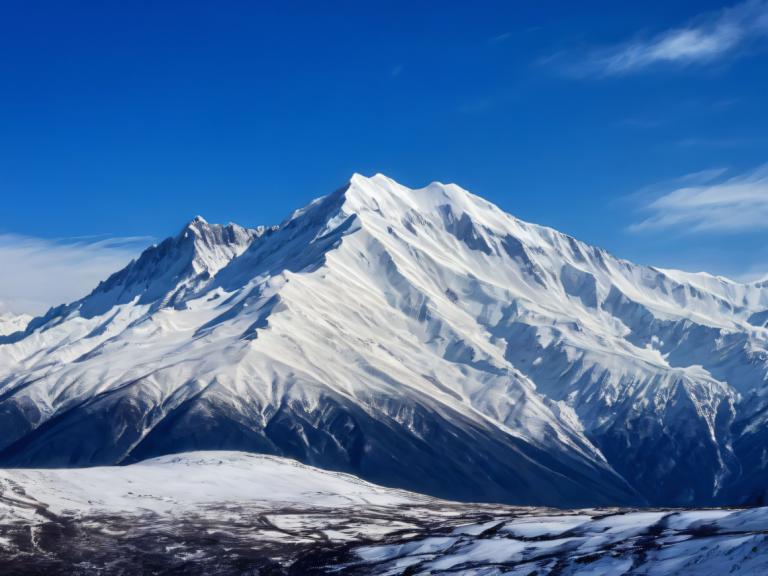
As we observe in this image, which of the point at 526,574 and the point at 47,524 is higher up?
the point at 47,524

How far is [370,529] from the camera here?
7279 inches

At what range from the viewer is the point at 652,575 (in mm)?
117875

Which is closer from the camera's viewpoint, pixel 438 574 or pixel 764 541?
pixel 764 541

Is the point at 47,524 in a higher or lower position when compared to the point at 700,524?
higher

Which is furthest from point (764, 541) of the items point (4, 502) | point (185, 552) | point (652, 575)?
point (4, 502)

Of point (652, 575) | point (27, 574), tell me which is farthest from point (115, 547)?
point (652, 575)

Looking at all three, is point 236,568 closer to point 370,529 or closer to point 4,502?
point 370,529

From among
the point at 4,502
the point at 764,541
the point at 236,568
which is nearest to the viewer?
the point at 764,541

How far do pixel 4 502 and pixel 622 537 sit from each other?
112597 millimetres

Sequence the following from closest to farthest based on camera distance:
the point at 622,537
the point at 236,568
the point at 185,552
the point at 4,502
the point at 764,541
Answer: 1. the point at 764,541
2. the point at 622,537
3. the point at 236,568
4. the point at 185,552
5. the point at 4,502

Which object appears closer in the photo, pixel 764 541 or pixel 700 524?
pixel 764 541

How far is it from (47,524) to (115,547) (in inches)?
824

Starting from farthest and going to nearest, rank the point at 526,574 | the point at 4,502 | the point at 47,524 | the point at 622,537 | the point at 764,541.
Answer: the point at 4,502 < the point at 47,524 < the point at 622,537 < the point at 526,574 < the point at 764,541

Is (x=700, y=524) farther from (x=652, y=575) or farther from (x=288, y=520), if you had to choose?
(x=288, y=520)
